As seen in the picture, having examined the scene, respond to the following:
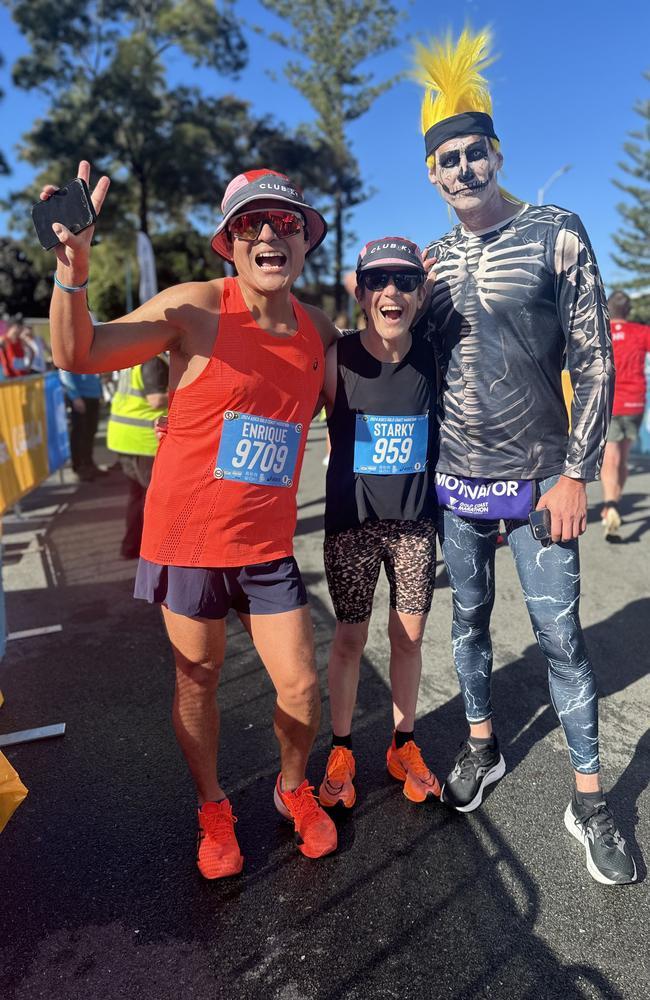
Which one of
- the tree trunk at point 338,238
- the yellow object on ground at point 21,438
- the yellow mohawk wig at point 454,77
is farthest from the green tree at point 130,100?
the yellow mohawk wig at point 454,77

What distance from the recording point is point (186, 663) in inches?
87.4

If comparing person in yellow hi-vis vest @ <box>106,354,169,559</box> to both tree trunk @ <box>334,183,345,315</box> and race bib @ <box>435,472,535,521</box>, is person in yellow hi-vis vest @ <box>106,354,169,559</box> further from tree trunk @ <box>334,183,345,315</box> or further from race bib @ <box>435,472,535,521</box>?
tree trunk @ <box>334,183,345,315</box>

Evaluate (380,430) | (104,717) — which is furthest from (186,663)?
(104,717)

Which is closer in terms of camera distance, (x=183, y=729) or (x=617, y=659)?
(x=183, y=729)

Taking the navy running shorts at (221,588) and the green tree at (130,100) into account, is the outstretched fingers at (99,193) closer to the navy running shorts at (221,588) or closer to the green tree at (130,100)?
the navy running shorts at (221,588)

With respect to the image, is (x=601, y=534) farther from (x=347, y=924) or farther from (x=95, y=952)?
(x=95, y=952)

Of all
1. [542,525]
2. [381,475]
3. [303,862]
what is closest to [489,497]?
[542,525]

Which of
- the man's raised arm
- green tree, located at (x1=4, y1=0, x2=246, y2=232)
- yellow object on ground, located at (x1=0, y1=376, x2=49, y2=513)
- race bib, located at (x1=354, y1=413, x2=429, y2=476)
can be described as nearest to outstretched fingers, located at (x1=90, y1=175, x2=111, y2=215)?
the man's raised arm

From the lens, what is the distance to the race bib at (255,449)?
2.07m

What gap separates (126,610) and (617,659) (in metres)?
3.12

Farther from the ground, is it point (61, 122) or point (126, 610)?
point (61, 122)

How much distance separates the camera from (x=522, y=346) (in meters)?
2.21

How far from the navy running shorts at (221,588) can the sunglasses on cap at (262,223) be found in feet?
3.36

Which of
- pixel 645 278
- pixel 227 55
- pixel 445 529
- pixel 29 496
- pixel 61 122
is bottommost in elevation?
pixel 29 496
